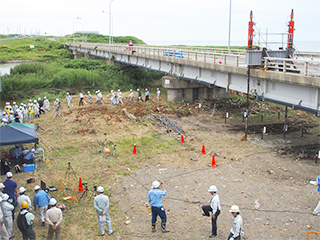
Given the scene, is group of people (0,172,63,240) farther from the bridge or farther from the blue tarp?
the bridge

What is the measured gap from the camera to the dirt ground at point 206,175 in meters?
10.1

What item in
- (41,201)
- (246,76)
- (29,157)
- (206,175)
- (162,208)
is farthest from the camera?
(246,76)

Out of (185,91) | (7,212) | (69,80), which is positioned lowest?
(7,212)

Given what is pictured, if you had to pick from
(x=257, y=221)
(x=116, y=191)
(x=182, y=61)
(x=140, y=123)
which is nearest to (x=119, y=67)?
(x=182, y=61)

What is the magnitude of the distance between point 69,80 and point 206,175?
32802 millimetres

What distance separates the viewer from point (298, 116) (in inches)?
960

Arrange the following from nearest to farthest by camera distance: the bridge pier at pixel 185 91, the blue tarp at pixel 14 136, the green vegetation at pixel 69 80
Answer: the blue tarp at pixel 14 136 → the bridge pier at pixel 185 91 → the green vegetation at pixel 69 80

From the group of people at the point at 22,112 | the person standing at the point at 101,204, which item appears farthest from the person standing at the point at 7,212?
the group of people at the point at 22,112

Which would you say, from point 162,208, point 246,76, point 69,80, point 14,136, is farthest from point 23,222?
point 69,80

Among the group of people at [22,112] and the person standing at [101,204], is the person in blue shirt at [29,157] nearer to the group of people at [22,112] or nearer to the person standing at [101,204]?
the group of people at [22,112]

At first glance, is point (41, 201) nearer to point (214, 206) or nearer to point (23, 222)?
point (23, 222)

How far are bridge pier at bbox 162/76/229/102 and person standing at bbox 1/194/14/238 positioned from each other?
22.4 meters

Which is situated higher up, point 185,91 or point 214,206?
point 185,91

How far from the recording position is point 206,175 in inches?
550
